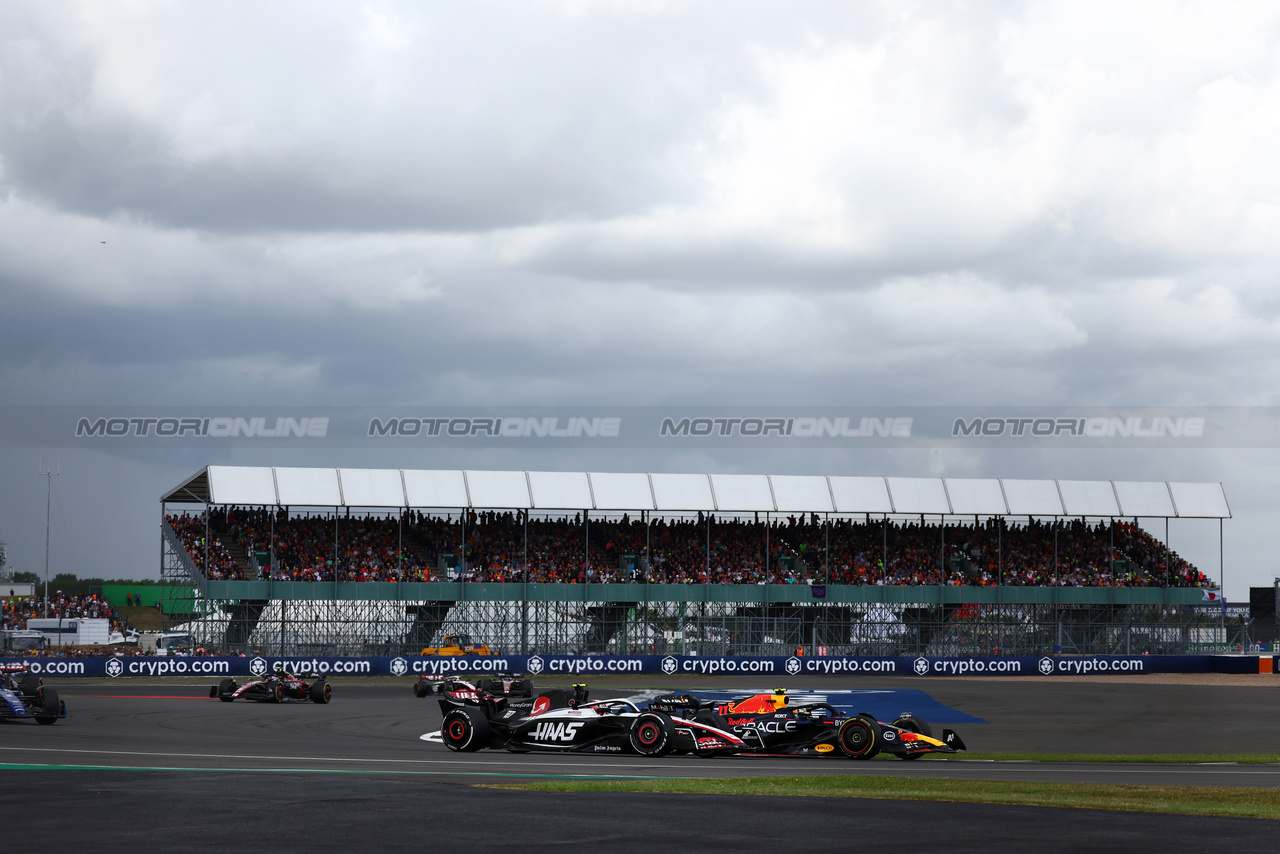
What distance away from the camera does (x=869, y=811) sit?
1202cm

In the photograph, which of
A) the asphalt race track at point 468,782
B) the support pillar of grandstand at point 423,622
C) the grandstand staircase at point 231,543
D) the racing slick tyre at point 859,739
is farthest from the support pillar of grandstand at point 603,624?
the racing slick tyre at point 859,739

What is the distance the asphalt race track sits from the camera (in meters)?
10.3

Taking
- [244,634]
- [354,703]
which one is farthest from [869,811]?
[244,634]

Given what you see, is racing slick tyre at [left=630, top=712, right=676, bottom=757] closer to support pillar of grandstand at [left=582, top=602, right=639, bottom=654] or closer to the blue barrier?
the blue barrier

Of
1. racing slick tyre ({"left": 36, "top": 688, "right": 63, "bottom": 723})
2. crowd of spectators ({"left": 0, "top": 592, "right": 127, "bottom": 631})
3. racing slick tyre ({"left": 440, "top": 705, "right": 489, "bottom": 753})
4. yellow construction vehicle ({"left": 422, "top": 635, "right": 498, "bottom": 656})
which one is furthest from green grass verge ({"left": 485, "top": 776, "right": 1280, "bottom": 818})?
crowd of spectators ({"left": 0, "top": 592, "right": 127, "bottom": 631})

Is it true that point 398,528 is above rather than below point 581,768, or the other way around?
above

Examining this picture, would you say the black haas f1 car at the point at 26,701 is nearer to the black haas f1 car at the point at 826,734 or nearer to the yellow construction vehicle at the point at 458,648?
the black haas f1 car at the point at 826,734

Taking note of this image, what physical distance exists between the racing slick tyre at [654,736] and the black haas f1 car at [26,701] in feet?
38.9

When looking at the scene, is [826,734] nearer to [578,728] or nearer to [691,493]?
[578,728]

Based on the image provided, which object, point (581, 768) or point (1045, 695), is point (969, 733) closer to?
point (581, 768)

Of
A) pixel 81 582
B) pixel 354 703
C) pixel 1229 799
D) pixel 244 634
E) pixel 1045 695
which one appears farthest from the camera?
pixel 81 582

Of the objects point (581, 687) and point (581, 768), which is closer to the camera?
point (581, 768)

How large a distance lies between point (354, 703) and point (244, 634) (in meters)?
18.0

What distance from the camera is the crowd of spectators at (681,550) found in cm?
5281
